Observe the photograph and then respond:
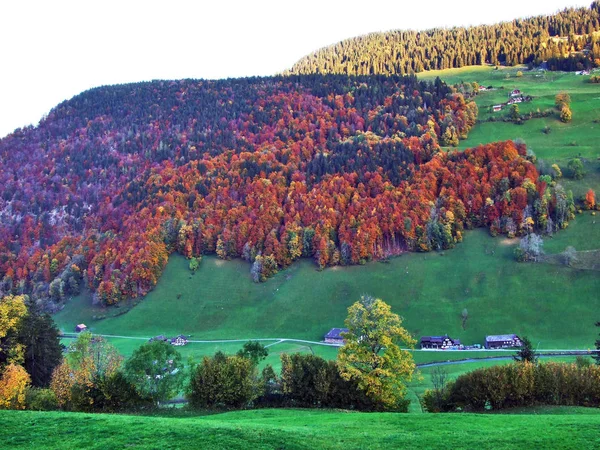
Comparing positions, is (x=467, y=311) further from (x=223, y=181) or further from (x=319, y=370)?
(x=223, y=181)

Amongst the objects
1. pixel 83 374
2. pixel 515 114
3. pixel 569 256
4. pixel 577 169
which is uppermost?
pixel 515 114

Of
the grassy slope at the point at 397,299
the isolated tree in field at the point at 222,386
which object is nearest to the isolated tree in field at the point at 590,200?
the grassy slope at the point at 397,299

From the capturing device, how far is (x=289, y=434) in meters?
30.2

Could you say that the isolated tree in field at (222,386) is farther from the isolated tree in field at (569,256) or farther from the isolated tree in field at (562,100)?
the isolated tree in field at (562,100)

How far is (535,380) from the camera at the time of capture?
4816 cm

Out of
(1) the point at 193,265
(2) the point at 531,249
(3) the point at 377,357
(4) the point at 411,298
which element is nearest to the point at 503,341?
(4) the point at 411,298

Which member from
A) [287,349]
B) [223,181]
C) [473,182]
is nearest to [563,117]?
[473,182]

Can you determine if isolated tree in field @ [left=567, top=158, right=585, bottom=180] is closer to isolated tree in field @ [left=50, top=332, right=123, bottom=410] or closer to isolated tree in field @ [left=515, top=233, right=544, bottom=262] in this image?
isolated tree in field @ [left=515, top=233, right=544, bottom=262]

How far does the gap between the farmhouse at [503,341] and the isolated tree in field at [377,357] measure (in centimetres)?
4990

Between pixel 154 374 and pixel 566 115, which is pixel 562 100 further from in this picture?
pixel 154 374

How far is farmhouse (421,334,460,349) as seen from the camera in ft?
314

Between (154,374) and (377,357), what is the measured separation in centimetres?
2393

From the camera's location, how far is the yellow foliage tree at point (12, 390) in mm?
46188

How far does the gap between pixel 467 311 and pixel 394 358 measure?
60563 millimetres
